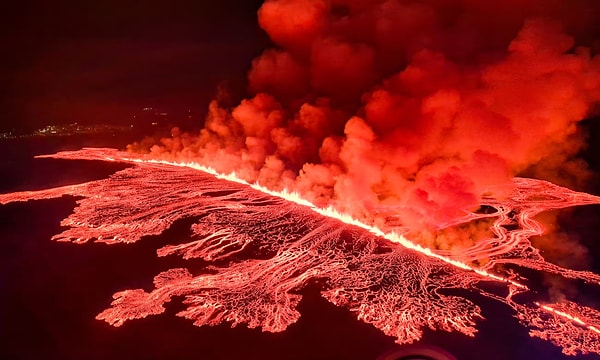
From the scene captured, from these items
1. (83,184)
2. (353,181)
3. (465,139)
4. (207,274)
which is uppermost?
(465,139)

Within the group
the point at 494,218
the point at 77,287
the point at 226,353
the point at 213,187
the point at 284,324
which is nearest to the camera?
the point at 226,353

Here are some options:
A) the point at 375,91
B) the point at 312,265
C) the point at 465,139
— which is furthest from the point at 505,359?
the point at 375,91

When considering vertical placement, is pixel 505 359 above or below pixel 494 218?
below

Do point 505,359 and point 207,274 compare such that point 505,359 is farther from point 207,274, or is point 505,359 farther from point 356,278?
point 207,274

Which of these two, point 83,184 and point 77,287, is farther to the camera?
point 83,184

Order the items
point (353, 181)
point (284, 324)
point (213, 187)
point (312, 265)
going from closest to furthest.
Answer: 1. point (284, 324)
2. point (312, 265)
3. point (353, 181)
4. point (213, 187)

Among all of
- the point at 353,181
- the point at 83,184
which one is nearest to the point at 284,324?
the point at 353,181
